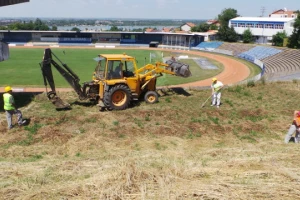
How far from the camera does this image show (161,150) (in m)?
10.4

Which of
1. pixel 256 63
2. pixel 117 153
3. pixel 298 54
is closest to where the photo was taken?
pixel 117 153

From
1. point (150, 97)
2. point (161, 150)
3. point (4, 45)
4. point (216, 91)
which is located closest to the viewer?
point (161, 150)

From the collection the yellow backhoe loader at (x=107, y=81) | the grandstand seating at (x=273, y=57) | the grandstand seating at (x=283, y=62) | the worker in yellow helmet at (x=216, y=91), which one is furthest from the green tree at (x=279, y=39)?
the yellow backhoe loader at (x=107, y=81)

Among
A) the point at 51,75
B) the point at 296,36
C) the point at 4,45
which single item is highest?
the point at 296,36

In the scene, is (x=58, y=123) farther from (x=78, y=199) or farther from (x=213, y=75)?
(x=213, y=75)

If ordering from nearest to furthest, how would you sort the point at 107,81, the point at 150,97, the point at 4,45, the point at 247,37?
the point at 107,81 < the point at 150,97 < the point at 4,45 < the point at 247,37

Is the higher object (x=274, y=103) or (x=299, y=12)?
(x=299, y=12)

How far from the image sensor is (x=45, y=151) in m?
10.4

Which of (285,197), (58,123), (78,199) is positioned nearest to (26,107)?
(58,123)

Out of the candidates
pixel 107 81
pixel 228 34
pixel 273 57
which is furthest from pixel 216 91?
pixel 228 34

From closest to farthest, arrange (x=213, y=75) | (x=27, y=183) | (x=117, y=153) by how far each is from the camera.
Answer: (x=27, y=183)
(x=117, y=153)
(x=213, y=75)

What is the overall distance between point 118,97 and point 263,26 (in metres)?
62.1

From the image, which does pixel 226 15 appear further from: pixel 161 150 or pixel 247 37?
pixel 161 150

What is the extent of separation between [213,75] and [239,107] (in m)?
19.3
